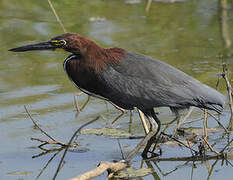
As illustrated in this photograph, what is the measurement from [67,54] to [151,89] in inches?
156

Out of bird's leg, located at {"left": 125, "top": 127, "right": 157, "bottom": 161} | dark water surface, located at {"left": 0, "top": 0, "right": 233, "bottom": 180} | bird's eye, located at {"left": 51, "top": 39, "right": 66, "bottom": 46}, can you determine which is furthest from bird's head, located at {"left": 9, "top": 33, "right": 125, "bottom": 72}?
dark water surface, located at {"left": 0, "top": 0, "right": 233, "bottom": 180}

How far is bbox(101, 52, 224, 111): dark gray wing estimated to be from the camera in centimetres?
541

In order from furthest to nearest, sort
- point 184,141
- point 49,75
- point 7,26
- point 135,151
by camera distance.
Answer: point 7,26, point 49,75, point 184,141, point 135,151

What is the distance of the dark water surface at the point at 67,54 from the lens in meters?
5.47

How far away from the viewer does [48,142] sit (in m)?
5.55

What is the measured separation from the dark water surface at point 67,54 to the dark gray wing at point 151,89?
547 millimetres

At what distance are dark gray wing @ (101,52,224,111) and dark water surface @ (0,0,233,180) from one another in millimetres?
547

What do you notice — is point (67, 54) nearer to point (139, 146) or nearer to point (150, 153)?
point (150, 153)

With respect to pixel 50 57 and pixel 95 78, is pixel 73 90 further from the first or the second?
pixel 95 78

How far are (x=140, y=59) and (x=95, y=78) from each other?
1.62 feet

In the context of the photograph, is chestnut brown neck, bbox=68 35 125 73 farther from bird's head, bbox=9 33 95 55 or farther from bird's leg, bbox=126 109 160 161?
bird's leg, bbox=126 109 160 161

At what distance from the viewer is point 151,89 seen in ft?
17.8

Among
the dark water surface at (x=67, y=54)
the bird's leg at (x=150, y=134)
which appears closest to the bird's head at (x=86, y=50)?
the bird's leg at (x=150, y=134)

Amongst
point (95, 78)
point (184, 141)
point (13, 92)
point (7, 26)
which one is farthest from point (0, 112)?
point (7, 26)
